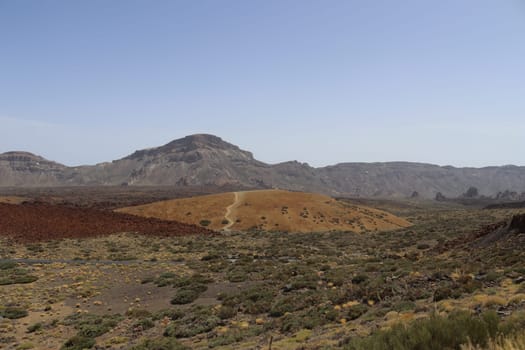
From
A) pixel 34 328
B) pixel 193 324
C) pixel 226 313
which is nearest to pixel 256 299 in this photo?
pixel 226 313

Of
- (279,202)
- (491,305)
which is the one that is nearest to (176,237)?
(279,202)

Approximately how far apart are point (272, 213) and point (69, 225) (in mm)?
30550

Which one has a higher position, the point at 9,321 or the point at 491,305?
the point at 491,305

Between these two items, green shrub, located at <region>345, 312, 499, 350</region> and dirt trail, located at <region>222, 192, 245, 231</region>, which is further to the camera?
dirt trail, located at <region>222, 192, 245, 231</region>

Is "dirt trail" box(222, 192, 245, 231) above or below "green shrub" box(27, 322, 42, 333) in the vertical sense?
above

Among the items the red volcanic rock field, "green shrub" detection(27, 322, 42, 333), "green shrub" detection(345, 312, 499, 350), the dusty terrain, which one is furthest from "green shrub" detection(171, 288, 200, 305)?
the red volcanic rock field

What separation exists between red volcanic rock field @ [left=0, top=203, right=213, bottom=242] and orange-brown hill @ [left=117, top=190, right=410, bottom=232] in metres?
9.00

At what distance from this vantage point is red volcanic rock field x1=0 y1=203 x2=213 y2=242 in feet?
133

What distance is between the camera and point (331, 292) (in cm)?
1705

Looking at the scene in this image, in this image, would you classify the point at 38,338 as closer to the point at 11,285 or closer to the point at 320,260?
the point at 11,285

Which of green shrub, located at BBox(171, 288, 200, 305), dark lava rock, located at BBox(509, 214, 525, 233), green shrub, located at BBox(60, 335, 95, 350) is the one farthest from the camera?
dark lava rock, located at BBox(509, 214, 525, 233)

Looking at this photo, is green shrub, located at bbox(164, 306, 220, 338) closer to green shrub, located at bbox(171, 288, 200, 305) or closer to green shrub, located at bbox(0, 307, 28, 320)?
green shrub, located at bbox(171, 288, 200, 305)

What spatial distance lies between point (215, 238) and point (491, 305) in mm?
38217

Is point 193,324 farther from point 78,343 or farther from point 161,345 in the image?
point 78,343
